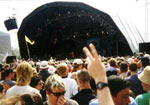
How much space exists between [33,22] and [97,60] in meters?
29.4

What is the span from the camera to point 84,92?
425cm

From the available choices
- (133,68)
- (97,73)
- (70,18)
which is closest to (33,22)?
(70,18)

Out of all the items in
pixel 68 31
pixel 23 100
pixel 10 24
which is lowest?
pixel 23 100

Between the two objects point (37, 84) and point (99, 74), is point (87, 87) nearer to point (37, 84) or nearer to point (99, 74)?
point (37, 84)

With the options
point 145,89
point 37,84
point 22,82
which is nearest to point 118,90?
point 145,89

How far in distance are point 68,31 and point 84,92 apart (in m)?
30.8

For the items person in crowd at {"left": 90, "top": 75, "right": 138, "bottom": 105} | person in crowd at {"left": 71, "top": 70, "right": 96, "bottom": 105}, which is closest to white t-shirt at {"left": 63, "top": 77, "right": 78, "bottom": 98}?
person in crowd at {"left": 71, "top": 70, "right": 96, "bottom": 105}

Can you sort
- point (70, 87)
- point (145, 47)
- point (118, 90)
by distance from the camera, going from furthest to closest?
point (145, 47), point (70, 87), point (118, 90)

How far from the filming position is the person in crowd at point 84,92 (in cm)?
413

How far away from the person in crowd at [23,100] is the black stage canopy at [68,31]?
26.0 metres

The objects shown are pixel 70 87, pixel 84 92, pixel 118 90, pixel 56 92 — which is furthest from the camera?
pixel 70 87

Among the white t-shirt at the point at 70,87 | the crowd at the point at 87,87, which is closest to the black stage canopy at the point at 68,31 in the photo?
the white t-shirt at the point at 70,87

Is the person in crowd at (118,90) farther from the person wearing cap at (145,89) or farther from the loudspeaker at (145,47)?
A: the loudspeaker at (145,47)

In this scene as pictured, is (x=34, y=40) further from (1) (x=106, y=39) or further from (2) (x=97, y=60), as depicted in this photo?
(2) (x=97, y=60)
